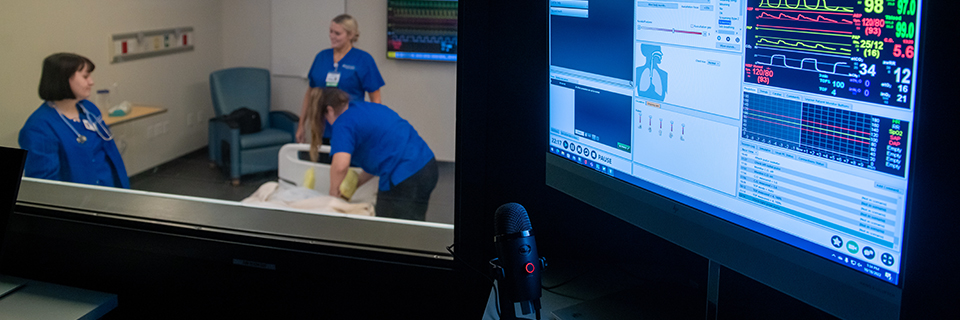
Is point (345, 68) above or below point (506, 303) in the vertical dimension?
above

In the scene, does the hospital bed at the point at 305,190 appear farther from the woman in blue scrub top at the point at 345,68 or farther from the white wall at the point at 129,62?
the white wall at the point at 129,62

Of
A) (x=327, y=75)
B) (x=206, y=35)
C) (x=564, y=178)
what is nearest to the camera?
(x=564, y=178)

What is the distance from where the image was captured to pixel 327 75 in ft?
10.1

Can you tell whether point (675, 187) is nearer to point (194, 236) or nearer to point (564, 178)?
point (564, 178)

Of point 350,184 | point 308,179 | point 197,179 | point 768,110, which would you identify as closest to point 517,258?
point 768,110

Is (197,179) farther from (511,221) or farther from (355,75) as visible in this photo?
(511,221)

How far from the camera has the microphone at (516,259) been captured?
886mm

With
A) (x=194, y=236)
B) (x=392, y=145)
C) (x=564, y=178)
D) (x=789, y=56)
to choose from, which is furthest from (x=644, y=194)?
(x=392, y=145)

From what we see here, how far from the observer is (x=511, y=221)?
0.90 m

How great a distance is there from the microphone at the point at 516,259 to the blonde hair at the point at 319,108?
200 cm

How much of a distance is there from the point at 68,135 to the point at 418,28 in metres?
1.45

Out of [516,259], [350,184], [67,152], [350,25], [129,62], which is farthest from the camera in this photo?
[129,62]

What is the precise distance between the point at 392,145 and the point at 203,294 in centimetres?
107

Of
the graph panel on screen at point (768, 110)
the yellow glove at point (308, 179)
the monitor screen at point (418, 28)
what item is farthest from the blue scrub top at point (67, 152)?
the graph panel on screen at point (768, 110)
